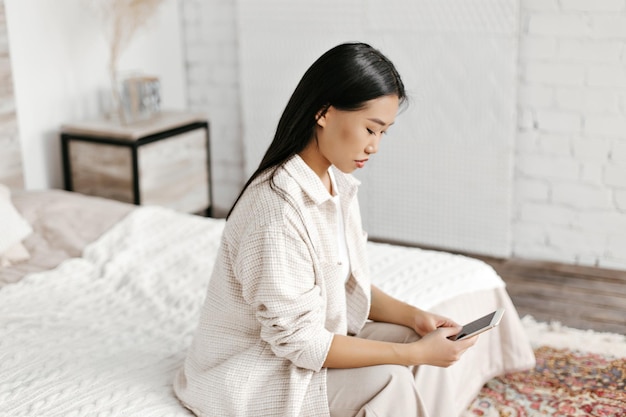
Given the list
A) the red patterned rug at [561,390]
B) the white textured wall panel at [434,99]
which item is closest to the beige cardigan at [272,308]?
the red patterned rug at [561,390]

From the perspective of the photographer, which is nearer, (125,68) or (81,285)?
(81,285)

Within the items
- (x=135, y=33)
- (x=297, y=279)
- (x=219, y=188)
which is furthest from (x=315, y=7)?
(x=297, y=279)

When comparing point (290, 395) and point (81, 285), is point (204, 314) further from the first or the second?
point (81, 285)

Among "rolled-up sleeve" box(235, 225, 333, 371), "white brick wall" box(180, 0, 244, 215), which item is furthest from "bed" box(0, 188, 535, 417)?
"white brick wall" box(180, 0, 244, 215)

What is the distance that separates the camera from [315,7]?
3.50 metres

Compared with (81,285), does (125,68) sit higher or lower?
higher

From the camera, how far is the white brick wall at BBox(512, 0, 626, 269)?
10.0 feet

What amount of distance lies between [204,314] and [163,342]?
39 cm

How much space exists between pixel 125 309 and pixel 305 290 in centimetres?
84

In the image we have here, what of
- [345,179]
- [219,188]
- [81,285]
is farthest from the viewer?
[219,188]

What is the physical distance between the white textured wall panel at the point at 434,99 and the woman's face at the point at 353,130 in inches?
69.7

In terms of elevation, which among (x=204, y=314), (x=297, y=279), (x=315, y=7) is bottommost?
(x=204, y=314)

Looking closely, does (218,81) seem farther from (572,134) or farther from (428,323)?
(428,323)

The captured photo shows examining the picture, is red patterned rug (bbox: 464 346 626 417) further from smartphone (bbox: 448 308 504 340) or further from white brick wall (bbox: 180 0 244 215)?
white brick wall (bbox: 180 0 244 215)
